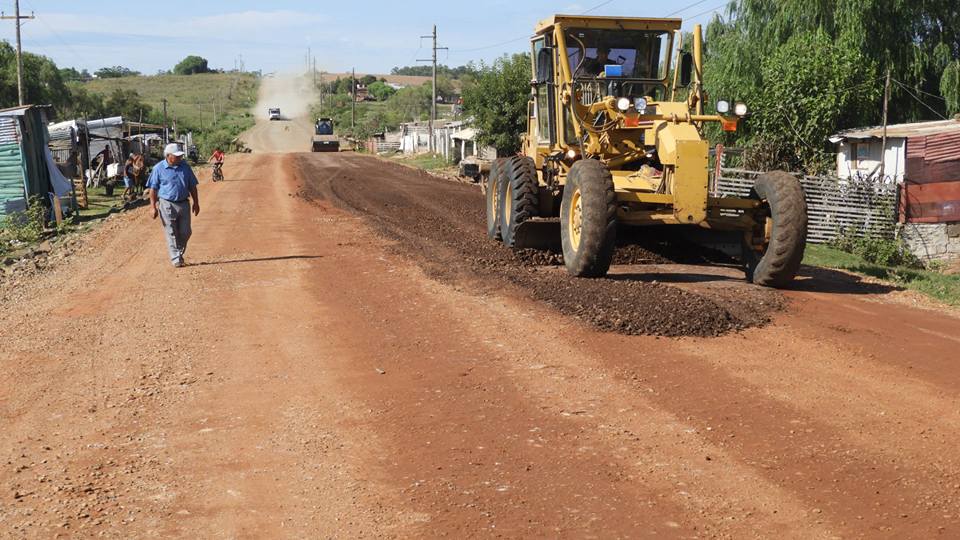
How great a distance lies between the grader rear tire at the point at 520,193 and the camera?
13.1m

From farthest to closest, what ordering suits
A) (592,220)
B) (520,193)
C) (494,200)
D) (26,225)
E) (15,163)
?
(15,163), (26,225), (494,200), (520,193), (592,220)

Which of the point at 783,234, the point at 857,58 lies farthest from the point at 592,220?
the point at 857,58

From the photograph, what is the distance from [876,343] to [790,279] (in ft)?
7.93

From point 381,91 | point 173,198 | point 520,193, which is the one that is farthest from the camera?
point 381,91

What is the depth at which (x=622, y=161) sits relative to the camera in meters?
12.4

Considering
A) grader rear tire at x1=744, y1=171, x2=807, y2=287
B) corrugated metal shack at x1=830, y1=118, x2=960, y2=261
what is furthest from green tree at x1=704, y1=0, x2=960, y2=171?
grader rear tire at x1=744, y1=171, x2=807, y2=287

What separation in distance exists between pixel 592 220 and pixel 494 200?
450 centimetres

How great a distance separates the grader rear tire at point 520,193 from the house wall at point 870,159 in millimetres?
12852

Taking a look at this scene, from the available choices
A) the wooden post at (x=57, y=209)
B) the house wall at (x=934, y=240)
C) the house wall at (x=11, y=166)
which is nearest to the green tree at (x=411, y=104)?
the house wall at (x=11, y=166)

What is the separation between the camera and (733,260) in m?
13.6

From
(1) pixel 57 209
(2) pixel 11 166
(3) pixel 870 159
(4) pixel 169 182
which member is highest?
(4) pixel 169 182

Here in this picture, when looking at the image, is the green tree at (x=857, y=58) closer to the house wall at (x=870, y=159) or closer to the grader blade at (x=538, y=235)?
the house wall at (x=870, y=159)

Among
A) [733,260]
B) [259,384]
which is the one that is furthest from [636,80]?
[259,384]

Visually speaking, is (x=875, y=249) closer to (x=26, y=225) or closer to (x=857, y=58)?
(x=857, y=58)
